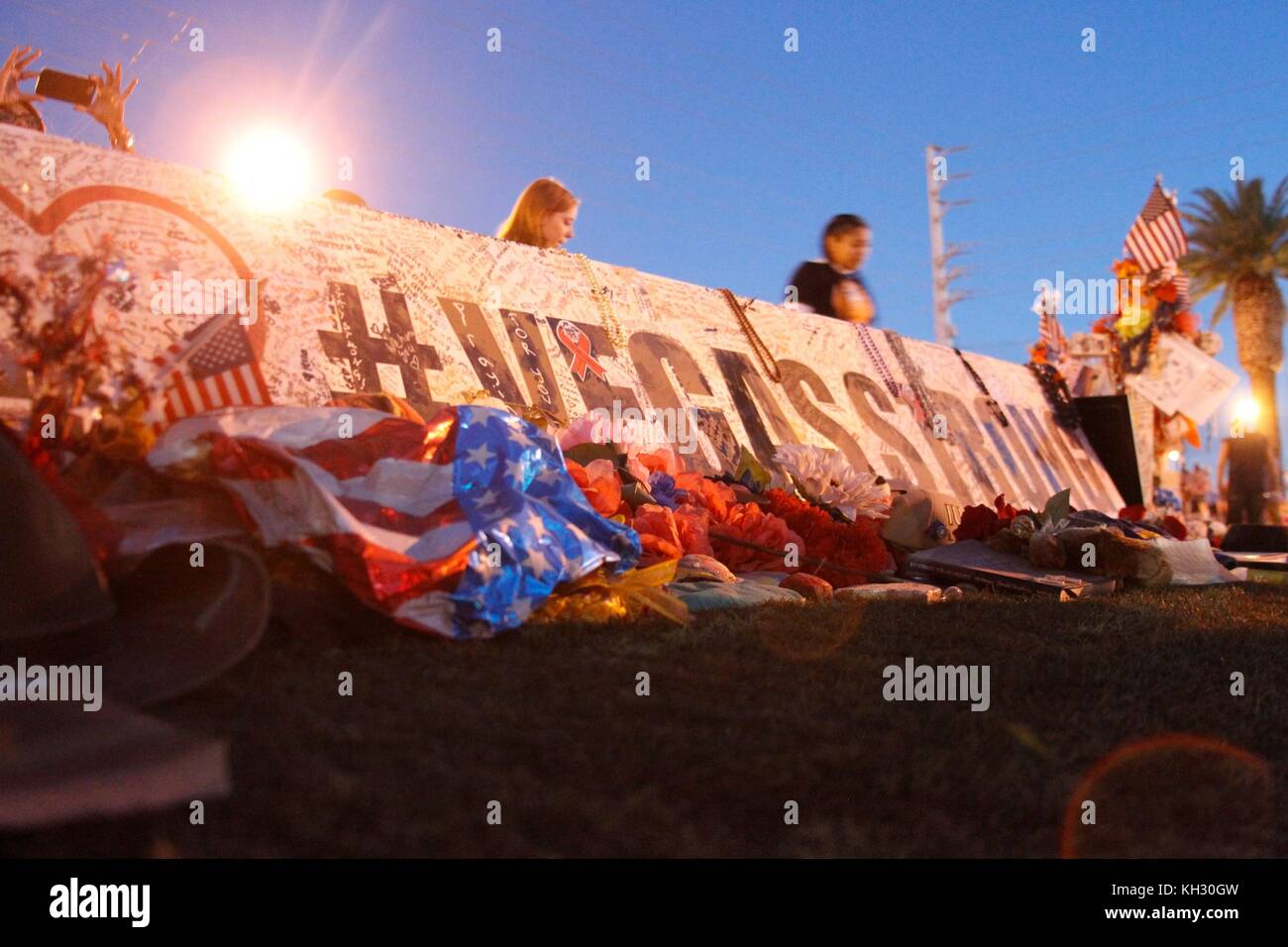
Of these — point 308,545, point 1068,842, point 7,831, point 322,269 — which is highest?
point 322,269

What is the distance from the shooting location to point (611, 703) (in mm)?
2070

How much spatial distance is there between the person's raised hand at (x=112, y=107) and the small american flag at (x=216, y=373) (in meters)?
1.54

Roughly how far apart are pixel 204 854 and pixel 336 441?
151 centimetres

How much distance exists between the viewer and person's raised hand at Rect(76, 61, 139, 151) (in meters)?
4.66

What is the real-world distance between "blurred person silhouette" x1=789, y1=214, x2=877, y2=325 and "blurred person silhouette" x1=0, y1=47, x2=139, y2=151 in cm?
458

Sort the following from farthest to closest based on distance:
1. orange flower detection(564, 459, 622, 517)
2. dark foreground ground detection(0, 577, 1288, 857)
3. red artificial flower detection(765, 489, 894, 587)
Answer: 1. red artificial flower detection(765, 489, 894, 587)
2. orange flower detection(564, 459, 622, 517)
3. dark foreground ground detection(0, 577, 1288, 857)

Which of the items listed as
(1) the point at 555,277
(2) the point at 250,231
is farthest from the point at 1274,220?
(2) the point at 250,231


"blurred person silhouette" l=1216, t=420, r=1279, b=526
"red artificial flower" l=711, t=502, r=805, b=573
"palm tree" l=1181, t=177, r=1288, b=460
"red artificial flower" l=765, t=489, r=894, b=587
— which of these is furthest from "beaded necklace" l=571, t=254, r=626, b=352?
"palm tree" l=1181, t=177, r=1288, b=460

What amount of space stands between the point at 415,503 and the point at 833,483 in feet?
8.39

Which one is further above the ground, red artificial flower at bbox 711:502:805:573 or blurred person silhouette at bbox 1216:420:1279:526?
blurred person silhouette at bbox 1216:420:1279:526

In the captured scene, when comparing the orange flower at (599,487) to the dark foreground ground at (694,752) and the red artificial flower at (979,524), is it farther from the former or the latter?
the red artificial flower at (979,524)

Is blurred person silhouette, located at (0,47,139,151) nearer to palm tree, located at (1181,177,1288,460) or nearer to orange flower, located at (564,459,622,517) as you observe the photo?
orange flower, located at (564,459,622,517)

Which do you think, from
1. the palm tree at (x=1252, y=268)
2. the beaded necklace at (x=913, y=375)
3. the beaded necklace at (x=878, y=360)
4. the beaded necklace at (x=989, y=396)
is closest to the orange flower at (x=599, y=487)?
the beaded necklace at (x=878, y=360)
